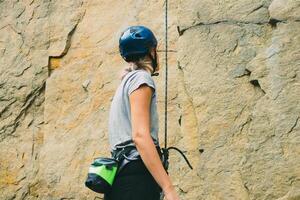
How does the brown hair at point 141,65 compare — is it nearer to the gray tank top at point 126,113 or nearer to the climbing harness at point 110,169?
the gray tank top at point 126,113

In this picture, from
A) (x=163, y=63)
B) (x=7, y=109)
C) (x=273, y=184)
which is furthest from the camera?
(x=7, y=109)

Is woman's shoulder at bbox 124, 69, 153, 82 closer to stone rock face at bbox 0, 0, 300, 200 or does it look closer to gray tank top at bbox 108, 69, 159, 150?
gray tank top at bbox 108, 69, 159, 150

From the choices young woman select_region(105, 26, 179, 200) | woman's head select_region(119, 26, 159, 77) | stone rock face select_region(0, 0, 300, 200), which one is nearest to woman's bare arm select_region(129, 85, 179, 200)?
young woman select_region(105, 26, 179, 200)

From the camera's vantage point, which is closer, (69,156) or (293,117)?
(293,117)

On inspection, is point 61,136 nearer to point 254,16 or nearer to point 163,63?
point 163,63

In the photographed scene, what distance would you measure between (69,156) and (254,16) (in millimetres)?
2168

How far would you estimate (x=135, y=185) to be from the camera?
312 centimetres

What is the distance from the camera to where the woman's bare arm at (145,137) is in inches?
120

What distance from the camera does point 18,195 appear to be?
6.18 metres

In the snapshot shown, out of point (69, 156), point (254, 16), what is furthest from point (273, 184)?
point (69, 156)

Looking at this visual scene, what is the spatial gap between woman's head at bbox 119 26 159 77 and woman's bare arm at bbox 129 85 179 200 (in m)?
0.22

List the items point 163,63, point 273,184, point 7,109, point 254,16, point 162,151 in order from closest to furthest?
1. point 162,151
2. point 273,184
3. point 254,16
4. point 163,63
5. point 7,109

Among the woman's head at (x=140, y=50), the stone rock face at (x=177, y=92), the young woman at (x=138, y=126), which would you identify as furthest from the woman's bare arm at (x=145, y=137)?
the stone rock face at (x=177, y=92)

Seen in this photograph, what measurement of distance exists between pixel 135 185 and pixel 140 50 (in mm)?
705
